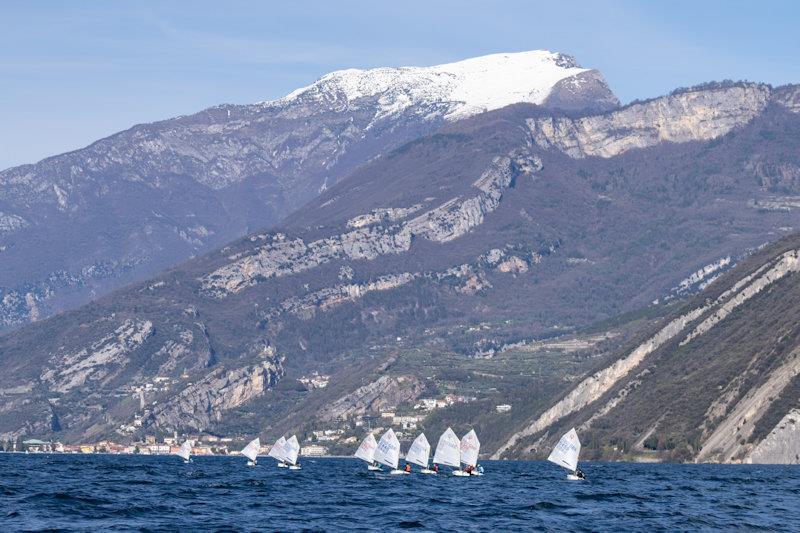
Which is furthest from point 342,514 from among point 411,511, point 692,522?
point 692,522

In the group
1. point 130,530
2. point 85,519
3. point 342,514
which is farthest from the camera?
point 342,514

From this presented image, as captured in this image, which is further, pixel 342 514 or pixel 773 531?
pixel 342 514

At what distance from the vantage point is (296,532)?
167 metres

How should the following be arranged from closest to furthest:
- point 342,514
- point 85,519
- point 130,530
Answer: point 130,530, point 85,519, point 342,514

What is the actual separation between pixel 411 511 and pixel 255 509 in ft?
58.8

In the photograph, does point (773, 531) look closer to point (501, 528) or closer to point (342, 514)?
point (501, 528)

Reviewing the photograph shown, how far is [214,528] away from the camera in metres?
170

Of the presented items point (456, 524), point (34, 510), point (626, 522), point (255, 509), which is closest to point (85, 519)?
point (34, 510)

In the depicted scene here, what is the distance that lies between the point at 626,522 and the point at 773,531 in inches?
647

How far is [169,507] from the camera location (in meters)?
196

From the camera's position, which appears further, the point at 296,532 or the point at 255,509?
the point at 255,509

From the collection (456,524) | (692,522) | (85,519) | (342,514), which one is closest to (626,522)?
(692,522)

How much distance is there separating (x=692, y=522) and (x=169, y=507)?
58.6 m

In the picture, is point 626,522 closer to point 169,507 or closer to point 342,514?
point 342,514
